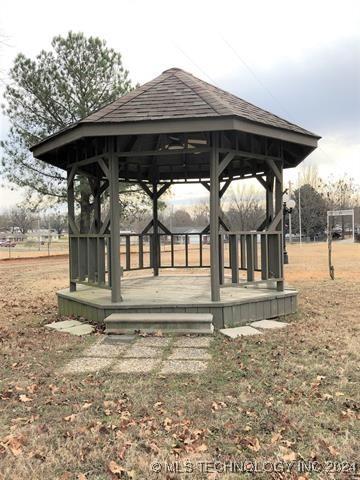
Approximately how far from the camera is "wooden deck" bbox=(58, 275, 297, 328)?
5.42 meters

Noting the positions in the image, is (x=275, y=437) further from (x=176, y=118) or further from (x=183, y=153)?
(x=183, y=153)

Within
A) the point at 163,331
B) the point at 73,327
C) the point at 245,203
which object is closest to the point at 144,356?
the point at 163,331

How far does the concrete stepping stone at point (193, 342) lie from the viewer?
4527 mm

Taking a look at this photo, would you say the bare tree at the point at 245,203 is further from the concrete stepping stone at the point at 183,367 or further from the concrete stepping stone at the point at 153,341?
the concrete stepping stone at the point at 183,367

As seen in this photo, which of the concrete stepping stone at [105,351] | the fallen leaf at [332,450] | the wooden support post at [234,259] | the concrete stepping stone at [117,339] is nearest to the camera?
the fallen leaf at [332,450]

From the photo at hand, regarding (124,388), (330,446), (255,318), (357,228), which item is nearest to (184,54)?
(255,318)

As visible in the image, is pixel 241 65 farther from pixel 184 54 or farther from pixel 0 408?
pixel 0 408

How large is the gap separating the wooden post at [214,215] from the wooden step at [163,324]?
0.51 meters

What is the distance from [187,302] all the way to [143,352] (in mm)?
1361

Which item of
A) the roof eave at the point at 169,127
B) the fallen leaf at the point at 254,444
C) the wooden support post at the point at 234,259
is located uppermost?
the roof eave at the point at 169,127

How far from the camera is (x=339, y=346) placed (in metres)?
4.45

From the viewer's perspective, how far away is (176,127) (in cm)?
506

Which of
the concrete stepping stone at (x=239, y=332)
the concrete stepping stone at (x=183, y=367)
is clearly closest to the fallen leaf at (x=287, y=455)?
the concrete stepping stone at (x=183, y=367)

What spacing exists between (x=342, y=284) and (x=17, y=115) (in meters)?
13.1
